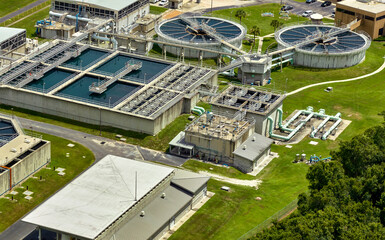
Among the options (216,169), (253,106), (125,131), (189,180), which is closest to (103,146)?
(125,131)

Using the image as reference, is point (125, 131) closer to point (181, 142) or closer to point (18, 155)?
point (181, 142)

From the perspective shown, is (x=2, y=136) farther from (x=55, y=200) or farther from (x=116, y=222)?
(x=116, y=222)

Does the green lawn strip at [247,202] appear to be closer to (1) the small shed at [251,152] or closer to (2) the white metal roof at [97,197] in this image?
(1) the small shed at [251,152]

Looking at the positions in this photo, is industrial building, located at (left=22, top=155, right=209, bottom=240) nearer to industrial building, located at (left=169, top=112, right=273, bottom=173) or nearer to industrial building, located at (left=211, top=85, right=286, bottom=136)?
industrial building, located at (left=169, top=112, right=273, bottom=173)

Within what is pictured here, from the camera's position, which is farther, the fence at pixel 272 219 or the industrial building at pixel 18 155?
the industrial building at pixel 18 155

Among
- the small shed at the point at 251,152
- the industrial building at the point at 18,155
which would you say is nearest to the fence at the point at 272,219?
the small shed at the point at 251,152

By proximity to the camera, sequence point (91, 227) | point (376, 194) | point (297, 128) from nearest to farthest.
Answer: point (91, 227)
point (376, 194)
point (297, 128)

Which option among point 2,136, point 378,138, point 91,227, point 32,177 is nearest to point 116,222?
point 91,227
